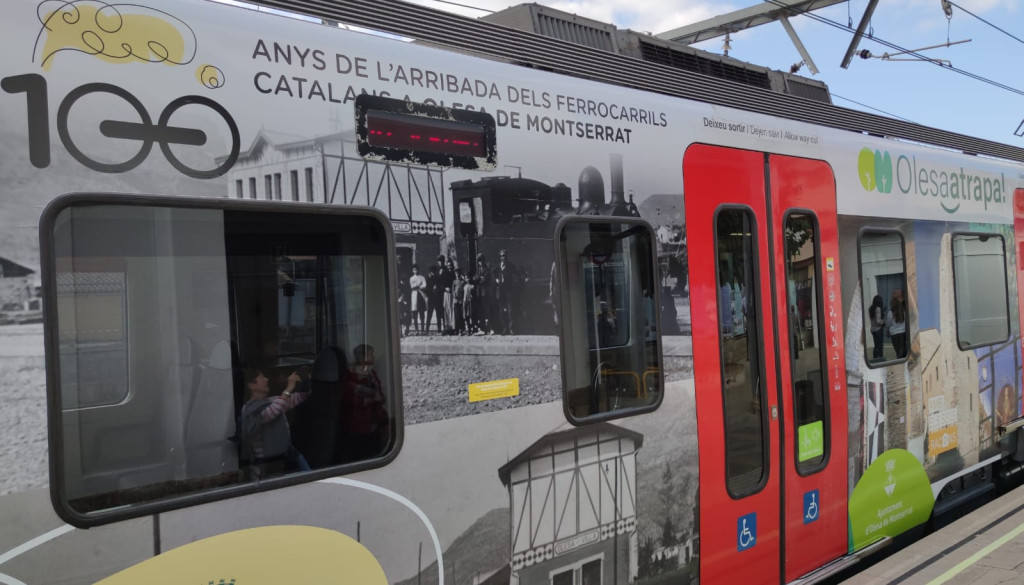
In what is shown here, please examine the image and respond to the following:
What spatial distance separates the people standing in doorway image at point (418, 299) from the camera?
3279mm

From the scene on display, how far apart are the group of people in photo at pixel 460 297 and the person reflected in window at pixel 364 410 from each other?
19 cm

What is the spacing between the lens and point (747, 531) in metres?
4.69

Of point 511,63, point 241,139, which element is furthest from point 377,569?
point 511,63

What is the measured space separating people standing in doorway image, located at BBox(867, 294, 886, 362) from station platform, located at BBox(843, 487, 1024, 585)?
4.31 ft

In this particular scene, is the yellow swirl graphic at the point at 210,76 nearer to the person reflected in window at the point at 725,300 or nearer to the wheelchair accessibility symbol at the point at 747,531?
the person reflected in window at the point at 725,300

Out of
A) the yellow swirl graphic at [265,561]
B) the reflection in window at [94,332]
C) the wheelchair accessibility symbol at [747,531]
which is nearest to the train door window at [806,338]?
the wheelchair accessibility symbol at [747,531]

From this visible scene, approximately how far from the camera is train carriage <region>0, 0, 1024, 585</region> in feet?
8.31

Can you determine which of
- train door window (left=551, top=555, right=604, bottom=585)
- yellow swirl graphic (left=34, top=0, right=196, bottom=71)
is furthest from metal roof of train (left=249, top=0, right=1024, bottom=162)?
train door window (left=551, top=555, right=604, bottom=585)

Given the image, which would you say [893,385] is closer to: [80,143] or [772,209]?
[772,209]

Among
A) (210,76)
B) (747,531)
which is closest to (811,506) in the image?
(747,531)

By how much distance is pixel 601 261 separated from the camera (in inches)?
159

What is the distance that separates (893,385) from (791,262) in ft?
4.97

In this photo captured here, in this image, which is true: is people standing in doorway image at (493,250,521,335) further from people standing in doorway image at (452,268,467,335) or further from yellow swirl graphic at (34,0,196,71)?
yellow swirl graphic at (34,0,196,71)

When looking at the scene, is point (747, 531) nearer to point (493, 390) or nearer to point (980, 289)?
point (493, 390)
